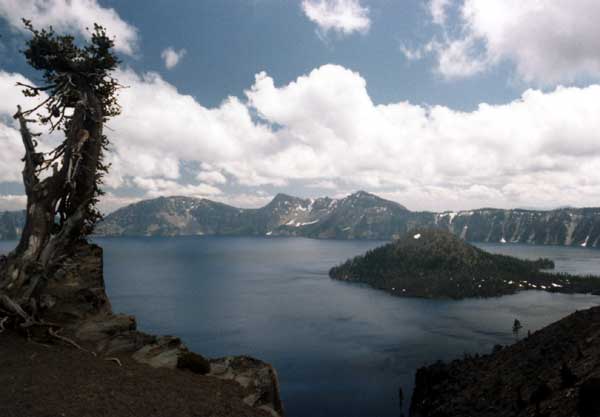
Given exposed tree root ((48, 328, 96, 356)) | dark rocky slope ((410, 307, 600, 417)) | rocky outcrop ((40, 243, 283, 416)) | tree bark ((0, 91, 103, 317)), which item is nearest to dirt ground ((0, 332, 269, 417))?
exposed tree root ((48, 328, 96, 356))

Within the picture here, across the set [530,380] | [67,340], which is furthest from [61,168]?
[530,380]

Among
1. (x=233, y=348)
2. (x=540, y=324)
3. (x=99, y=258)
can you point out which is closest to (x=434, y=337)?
(x=540, y=324)

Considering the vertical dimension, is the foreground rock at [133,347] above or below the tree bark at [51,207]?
below

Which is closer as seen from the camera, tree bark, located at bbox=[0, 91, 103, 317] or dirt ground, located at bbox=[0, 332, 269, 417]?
dirt ground, located at bbox=[0, 332, 269, 417]

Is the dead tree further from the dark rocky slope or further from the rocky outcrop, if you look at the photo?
the dark rocky slope

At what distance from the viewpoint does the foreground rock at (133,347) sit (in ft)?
73.0

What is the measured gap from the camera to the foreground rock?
22.3m

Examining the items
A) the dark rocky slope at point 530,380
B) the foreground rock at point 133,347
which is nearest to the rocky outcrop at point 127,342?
the foreground rock at point 133,347

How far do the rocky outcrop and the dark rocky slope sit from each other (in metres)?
23.7

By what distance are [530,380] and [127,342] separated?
60905mm

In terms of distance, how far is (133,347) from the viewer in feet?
80.4

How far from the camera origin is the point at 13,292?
77.7 ft

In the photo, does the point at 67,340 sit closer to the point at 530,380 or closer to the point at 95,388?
the point at 95,388

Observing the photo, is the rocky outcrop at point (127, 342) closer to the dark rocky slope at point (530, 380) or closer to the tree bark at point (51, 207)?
the tree bark at point (51, 207)
